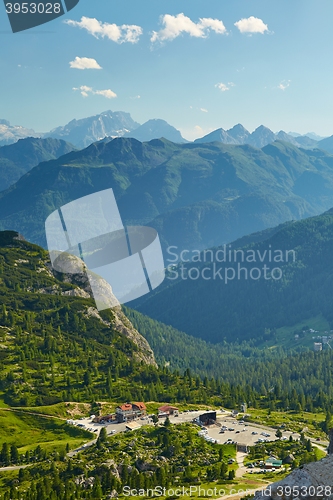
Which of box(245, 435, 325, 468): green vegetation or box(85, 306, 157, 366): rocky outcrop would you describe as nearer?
box(245, 435, 325, 468): green vegetation

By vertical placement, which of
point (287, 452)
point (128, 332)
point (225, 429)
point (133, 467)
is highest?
point (128, 332)

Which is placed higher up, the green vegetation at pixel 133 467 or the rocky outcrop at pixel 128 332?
the rocky outcrop at pixel 128 332

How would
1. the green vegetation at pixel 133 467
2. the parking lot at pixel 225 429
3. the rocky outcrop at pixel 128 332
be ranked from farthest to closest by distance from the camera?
1. the rocky outcrop at pixel 128 332
2. the parking lot at pixel 225 429
3. the green vegetation at pixel 133 467

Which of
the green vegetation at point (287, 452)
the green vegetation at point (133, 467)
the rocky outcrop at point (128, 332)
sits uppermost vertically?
the rocky outcrop at point (128, 332)

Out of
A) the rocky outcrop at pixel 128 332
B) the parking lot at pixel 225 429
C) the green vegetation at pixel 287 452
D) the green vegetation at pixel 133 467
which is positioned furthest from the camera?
the rocky outcrop at pixel 128 332

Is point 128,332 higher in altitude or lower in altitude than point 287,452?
higher

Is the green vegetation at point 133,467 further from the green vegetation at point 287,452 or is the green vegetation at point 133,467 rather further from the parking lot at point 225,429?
the parking lot at point 225,429

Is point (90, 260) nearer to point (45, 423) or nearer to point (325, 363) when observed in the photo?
point (45, 423)

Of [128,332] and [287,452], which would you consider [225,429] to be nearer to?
[287,452]

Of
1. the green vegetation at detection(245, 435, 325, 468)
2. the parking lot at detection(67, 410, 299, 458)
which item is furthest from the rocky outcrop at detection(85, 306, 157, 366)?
the green vegetation at detection(245, 435, 325, 468)

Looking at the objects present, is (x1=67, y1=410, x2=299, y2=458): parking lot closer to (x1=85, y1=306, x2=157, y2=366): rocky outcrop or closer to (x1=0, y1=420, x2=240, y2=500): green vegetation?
(x1=0, y1=420, x2=240, y2=500): green vegetation

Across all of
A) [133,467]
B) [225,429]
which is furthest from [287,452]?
[133,467]

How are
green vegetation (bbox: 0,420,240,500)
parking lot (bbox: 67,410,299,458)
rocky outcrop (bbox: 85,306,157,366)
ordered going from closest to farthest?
green vegetation (bbox: 0,420,240,500)
parking lot (bbox: 67,410,299,458)
rocky outcrop (bbox: 85,306,157,366)

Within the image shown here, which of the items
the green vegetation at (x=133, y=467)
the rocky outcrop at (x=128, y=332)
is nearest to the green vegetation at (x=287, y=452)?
the green vegetation at (x=133, y=467)
